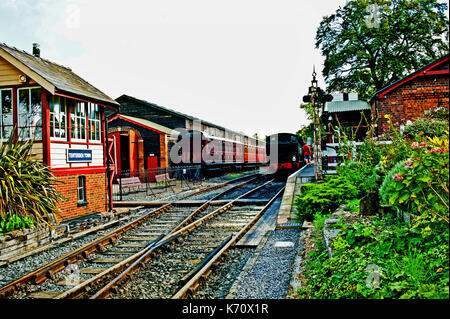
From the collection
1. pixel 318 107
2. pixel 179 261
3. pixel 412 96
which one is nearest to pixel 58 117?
pixel 179 261

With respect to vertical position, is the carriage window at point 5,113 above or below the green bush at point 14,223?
above

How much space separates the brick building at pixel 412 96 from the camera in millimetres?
9719

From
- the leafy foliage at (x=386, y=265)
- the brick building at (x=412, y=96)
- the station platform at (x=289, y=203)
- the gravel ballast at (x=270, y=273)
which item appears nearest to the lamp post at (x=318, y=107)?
the station platform at (x=289, y=203)

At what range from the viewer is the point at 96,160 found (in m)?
10.8

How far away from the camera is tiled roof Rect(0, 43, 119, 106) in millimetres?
8555

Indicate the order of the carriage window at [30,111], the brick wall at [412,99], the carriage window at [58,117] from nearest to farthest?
the carriage window at [30,111], the carriage window at [58,117], the brick wall at [412,99]

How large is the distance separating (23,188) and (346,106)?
43.8ft

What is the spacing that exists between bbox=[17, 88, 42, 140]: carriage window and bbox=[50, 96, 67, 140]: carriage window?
0.31 meters

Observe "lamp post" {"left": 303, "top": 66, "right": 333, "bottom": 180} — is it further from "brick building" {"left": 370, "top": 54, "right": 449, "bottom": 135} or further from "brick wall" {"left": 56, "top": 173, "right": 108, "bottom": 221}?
"brick wall" {"left": 56, "top": 173, "right": 108, "bottom": 221}

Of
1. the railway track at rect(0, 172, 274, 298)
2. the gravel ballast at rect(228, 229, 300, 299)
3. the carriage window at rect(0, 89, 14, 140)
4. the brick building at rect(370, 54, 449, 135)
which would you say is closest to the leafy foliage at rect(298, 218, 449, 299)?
the gravel ballast at rect(228, 229, 300, 299)

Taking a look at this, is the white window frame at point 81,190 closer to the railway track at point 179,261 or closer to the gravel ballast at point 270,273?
the railway track at point 179,261

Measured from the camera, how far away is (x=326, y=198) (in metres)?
7.11
